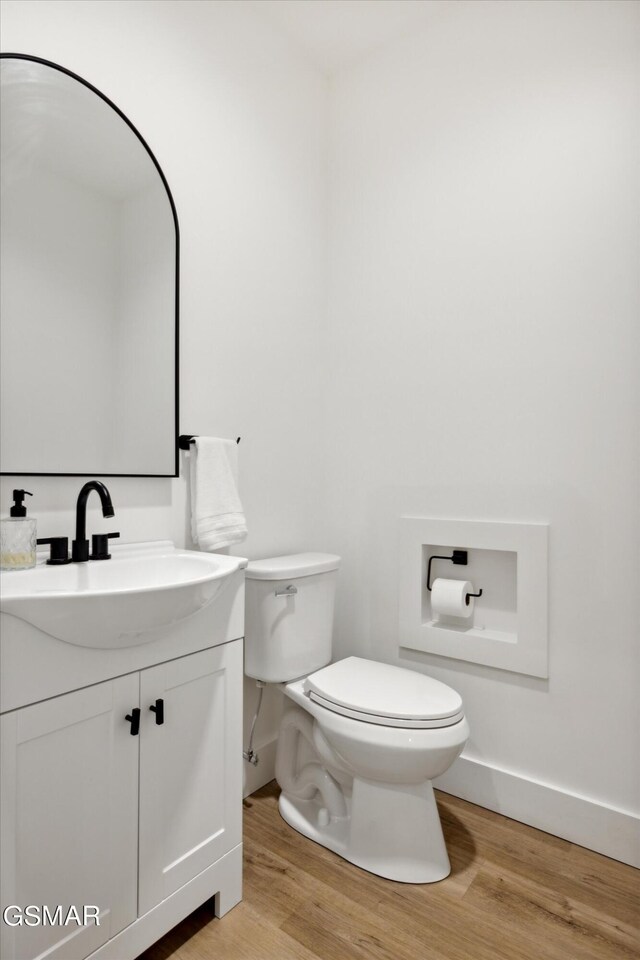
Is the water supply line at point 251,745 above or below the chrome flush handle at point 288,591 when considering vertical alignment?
below

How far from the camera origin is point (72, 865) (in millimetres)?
1032

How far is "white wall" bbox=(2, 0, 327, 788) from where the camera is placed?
4.76 ft

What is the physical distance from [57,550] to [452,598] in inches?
46.2

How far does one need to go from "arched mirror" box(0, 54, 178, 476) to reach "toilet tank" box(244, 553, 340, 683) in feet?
1.51

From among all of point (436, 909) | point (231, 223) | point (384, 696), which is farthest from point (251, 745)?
point (231, 223)

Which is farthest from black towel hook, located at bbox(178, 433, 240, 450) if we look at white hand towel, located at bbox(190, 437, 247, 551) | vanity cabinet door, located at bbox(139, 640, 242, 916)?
vanity cabinet door, located at bbox(139, 640, 242, 916)

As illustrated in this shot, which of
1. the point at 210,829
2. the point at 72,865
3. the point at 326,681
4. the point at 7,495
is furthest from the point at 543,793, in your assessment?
the point at 7,495

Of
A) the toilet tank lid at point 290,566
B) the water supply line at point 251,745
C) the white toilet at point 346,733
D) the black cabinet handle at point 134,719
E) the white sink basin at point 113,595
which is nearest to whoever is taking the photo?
the white sink basin at point 113,595

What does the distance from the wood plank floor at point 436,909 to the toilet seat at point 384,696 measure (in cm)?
43

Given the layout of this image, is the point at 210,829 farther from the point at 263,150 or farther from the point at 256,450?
the point at 263,150

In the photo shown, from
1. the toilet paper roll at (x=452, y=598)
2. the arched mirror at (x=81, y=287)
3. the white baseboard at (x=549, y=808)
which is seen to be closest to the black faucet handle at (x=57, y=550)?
the arched mirror at (x=81, y=287)

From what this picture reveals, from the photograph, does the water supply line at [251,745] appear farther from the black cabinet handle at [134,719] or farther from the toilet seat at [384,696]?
the black cabinet handle at [134,719]

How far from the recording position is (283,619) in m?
1.73

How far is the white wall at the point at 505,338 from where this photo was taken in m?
1.60
